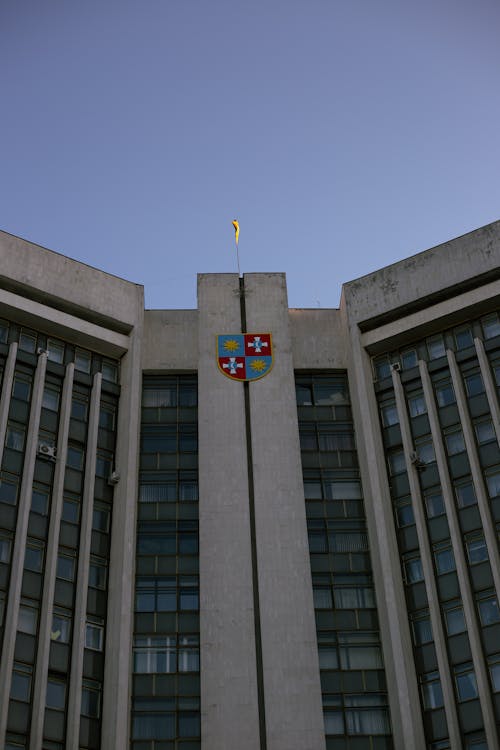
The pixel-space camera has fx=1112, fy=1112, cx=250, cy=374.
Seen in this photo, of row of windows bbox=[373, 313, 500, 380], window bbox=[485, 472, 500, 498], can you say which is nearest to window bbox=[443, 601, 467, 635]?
window bbox=[485, 472, 500, 498]

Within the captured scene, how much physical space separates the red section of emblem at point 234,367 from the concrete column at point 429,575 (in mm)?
7376

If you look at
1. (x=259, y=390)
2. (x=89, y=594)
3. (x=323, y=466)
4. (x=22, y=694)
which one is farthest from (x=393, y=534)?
(x=22, y=694)

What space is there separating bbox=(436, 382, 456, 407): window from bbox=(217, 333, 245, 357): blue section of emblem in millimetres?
9842

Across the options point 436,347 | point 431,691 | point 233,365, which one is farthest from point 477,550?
point 233,365

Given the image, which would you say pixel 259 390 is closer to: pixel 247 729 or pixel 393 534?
pixel 393 534

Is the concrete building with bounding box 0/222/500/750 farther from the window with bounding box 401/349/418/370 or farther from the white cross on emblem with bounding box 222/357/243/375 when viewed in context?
the white cross on emblem with bounding box 222/357/243/375

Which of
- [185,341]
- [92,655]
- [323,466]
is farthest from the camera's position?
[185,341]

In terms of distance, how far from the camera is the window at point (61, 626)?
44.6 m

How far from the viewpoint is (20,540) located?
149 feet

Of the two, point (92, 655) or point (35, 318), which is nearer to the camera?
point (92, 655)

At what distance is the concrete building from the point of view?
1724 inches

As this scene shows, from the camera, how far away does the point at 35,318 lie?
52469 mm

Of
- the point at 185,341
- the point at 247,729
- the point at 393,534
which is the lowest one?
the point at 247,729

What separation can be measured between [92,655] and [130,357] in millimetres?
15706
